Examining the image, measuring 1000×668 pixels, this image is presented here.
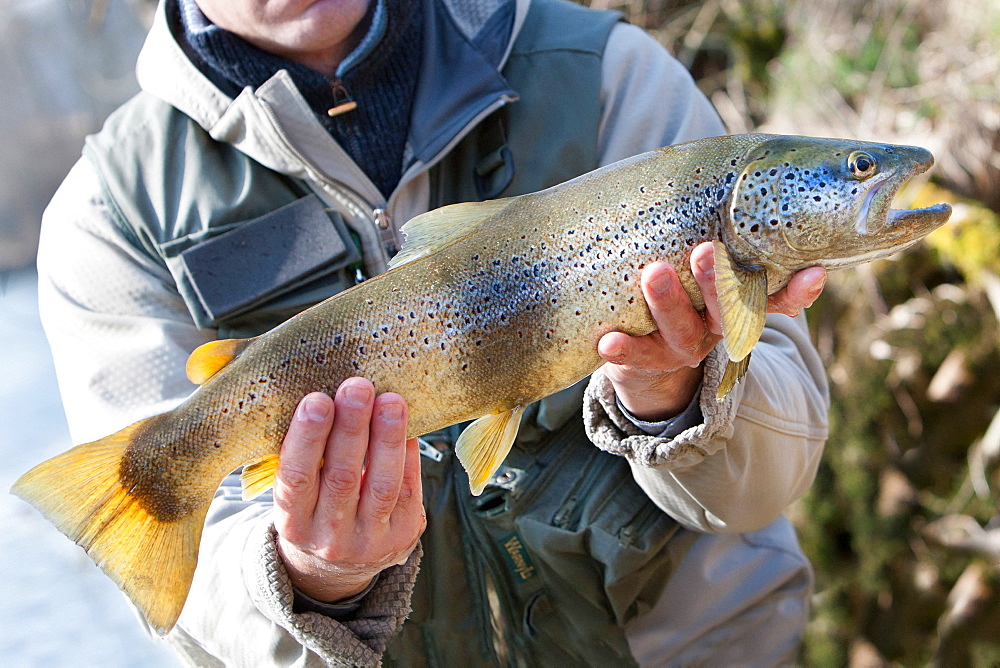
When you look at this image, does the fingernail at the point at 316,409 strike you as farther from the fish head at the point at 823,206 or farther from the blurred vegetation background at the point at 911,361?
the blurred vegetation background at the point at 911,361

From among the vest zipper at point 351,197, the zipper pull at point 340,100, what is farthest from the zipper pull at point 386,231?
the zipper pull at point 340,100

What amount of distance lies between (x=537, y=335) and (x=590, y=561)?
86cm

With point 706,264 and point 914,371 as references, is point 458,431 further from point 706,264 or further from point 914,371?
point 914,371

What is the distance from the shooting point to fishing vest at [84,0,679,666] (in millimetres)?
2158

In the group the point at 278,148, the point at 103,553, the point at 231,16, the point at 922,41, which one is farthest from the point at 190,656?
the point at 922,41

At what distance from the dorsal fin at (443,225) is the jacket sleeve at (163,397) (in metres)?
0.68

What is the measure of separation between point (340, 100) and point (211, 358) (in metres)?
0.91

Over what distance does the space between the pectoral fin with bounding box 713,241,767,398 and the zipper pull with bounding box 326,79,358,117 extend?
111 centimetres

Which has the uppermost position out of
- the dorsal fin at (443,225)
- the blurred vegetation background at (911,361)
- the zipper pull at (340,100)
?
the zipper pull at (340,100)

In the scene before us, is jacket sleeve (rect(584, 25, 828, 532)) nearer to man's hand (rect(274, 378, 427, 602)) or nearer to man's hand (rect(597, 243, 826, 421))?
man's hand (rect(597, 243, 826, 421))

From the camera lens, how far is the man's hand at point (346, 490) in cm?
156

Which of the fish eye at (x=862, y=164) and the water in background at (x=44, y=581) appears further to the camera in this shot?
the water in background at (x=44, y=581)

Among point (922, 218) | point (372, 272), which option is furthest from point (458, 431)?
point (922, 218)

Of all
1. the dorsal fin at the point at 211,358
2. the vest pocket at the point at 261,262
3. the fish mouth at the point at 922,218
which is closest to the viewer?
the fish mouth at the point at 922,218
